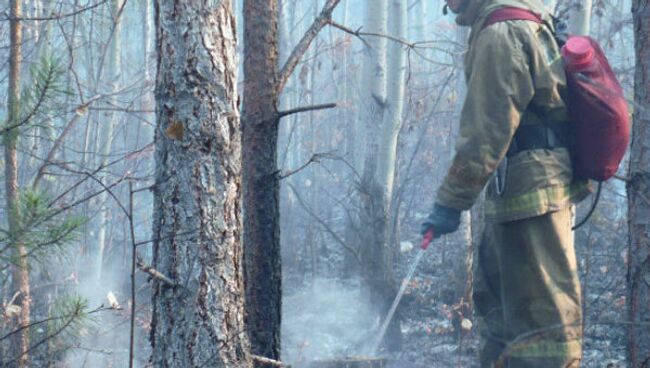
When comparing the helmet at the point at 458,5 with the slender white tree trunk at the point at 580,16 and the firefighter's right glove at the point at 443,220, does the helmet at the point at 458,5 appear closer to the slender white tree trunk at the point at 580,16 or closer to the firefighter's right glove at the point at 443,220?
the firefighter's right glove at the point at 443,220

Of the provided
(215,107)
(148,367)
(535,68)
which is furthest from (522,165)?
(148,367)

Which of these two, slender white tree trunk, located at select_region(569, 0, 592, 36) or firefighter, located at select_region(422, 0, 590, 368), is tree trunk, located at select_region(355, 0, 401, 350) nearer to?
slender white tree trunk, located at select_region(569, 0, 592, 36)

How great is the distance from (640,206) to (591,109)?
525 millimetres

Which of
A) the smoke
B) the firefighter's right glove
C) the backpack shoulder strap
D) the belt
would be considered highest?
the backpack shoulder strap

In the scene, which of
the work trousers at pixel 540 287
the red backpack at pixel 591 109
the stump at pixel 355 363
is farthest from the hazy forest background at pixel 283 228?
the stump at pixel 355 363

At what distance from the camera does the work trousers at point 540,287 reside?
325 cm

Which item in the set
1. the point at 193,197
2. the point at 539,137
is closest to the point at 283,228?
the point at 539,137

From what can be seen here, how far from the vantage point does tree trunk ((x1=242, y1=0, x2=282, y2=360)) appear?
9.85 feet

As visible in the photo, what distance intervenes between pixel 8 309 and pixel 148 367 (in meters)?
1.70

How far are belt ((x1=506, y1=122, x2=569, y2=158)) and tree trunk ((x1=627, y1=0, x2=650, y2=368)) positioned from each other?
36 centimetres

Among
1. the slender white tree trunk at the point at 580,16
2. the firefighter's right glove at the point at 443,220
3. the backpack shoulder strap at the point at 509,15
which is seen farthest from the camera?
the slender white tree trunk at the point at 580,16

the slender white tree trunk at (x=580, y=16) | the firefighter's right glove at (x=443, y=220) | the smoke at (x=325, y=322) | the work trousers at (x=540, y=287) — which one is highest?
the slender white tree trunk at (x=580, y=16)

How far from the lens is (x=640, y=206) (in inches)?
124

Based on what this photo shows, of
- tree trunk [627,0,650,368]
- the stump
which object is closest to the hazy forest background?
tree trunk [627,0,650,368]
